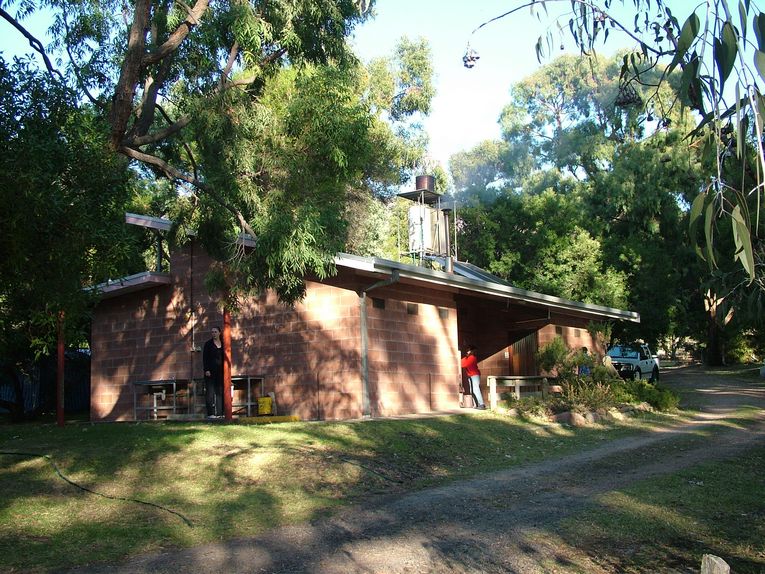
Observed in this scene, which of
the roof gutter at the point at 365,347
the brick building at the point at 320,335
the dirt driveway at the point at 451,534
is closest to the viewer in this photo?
the dirt driveway at the point at 451,534

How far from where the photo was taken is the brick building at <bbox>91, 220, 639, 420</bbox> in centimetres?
1558

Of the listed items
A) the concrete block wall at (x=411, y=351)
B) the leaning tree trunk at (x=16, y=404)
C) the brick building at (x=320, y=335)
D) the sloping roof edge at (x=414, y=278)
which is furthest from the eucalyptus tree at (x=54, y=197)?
the leaning tree trunk at (x=16, y=404)

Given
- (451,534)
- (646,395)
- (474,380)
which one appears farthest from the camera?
(646,395)

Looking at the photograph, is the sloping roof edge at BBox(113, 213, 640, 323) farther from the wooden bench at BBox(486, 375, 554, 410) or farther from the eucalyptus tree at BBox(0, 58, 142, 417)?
the wooden bench at BBox(486, 375, 554, 410)

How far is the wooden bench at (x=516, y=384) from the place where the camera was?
17.0 m

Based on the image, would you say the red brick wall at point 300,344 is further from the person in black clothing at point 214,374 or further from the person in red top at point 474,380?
the person in black clothing at point 214,374

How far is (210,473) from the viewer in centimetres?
982

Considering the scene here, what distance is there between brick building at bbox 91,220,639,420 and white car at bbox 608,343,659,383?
861cm

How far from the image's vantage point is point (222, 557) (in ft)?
21.5

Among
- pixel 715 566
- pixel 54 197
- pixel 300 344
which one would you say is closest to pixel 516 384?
pixel 300 344

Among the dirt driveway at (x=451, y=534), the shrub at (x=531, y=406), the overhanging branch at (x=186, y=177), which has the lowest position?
the dirt driveway at (x=451, y=534)

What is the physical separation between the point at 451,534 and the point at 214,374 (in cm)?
929

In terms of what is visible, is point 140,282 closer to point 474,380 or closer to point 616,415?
point 474,380

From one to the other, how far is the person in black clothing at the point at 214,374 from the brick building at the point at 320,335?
1314mm
